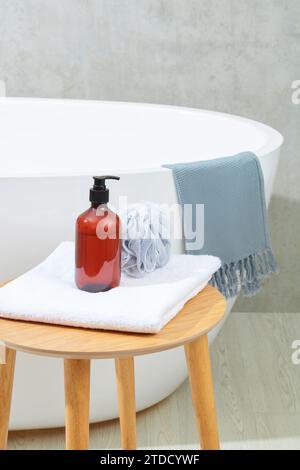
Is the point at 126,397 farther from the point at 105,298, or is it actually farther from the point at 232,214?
the point at 232,214

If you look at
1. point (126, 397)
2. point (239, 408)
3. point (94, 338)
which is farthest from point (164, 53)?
point (94, 338)

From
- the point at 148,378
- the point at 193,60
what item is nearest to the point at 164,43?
the point at 193,60

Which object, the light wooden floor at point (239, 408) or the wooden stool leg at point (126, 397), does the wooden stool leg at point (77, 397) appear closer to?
the wooden stool leg at point (126, 397)

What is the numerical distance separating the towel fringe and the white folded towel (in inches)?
17.0

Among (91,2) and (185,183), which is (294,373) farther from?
(91,2)

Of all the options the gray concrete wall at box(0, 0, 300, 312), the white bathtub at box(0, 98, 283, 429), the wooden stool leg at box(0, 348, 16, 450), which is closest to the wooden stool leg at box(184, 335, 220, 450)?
the wooden stool leg at box(0, 348, 16, 450)

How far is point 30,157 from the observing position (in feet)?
8.73

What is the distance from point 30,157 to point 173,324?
1.52 m

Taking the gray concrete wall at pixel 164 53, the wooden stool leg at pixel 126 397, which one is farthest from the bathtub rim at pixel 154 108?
the wooden stool leg at pixel 126 397

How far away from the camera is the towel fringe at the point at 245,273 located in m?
1.88

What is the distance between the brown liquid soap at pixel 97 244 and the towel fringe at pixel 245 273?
583 millimetres

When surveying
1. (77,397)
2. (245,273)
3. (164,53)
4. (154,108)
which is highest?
(164,53)

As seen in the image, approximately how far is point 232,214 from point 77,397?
0.76 metres

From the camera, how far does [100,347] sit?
115cm
